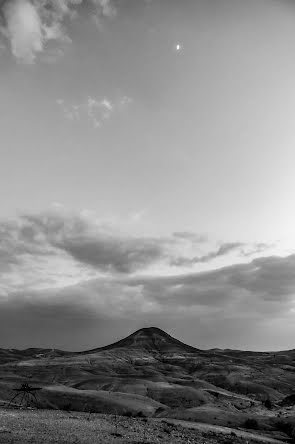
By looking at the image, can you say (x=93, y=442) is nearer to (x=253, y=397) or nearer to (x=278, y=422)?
(x=278, y=422)

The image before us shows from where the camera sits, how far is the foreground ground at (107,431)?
43656mm

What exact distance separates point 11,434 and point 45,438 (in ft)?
11.9

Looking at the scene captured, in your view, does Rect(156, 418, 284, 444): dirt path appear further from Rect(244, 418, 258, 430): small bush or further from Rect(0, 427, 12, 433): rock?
Rect(0, 427, 12, 433): rock

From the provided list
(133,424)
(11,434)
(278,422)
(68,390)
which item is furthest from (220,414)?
(11,434)

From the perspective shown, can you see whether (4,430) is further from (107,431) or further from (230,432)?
(230,432)

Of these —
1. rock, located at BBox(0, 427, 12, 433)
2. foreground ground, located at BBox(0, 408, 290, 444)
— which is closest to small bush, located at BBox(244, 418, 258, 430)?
foreground ground, located at BBox(0, 408, 290, 444)

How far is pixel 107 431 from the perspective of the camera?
52.1 meters

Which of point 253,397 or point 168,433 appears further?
point 253,397

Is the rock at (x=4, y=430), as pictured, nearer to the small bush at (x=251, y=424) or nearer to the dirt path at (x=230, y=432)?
the dirt path at (x=230, y=432)

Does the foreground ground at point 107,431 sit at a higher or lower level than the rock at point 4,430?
lower

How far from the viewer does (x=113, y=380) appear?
146m

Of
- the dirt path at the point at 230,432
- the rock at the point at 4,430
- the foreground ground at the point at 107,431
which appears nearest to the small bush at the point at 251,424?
the dirt path at the point at 230,432

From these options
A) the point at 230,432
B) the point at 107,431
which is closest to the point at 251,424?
the point at 230,432

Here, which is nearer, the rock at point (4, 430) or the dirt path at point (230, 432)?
the rock at point (4, 430)
